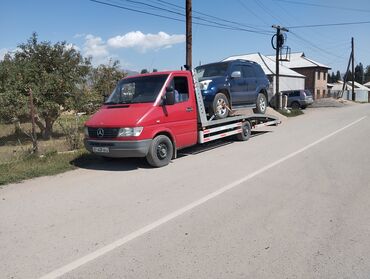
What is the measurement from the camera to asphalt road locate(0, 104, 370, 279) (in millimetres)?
4109

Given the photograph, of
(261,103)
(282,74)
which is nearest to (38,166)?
(261,103)

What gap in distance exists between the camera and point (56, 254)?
448 centimetres

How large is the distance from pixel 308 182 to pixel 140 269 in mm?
4418

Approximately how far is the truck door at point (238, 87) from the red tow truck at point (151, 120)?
6.88ft

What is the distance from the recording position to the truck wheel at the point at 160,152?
30.3 feet

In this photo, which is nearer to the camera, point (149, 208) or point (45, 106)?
point (149, 208)

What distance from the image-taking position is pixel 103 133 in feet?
30.4

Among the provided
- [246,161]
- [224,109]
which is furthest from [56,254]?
[224,109]

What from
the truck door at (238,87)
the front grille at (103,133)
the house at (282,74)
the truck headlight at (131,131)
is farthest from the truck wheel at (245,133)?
the house at (282,74)

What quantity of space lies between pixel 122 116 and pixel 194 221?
14.3 ft

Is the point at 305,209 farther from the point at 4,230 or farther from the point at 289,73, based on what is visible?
the point at 289,73

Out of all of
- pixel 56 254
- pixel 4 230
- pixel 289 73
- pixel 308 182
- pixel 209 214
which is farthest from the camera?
pixel 289 73

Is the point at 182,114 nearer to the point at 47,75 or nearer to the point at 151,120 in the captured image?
the point at 151,120

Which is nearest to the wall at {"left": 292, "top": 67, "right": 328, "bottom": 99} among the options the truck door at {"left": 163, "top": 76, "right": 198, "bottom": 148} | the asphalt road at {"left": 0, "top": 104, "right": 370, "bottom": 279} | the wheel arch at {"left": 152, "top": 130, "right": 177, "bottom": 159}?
the truck door at {"left": 163, "top": 76, "right": 198, "bottom": 148}
